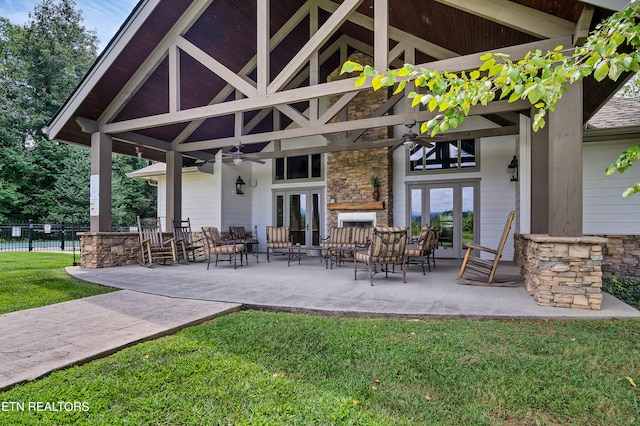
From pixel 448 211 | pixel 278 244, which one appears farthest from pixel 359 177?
pixel 278 244

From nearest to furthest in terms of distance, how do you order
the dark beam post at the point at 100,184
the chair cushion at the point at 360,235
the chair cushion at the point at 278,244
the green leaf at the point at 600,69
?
the green leaf at the point at 600,69 → the dark beam post at the point at 100,184 → the chair cushion at the point at 360,235 → the chair cushion at the point at 278,244

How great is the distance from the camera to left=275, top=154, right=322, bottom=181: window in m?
10.7

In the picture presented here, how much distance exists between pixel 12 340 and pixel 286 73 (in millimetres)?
4527

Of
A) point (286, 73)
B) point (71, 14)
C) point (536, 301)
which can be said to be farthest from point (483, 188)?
point (71, 14)

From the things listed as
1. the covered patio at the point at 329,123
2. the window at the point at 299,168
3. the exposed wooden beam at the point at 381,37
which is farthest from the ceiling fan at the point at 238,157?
the exposed wooden beam at the point at 381,37

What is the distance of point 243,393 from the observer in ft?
6.73

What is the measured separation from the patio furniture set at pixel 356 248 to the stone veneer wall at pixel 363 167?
5.14 feet

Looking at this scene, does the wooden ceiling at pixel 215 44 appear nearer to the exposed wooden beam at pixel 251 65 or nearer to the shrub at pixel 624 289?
the exposed wooden beam at pixel 251 65

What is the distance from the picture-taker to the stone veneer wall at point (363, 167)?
933cm

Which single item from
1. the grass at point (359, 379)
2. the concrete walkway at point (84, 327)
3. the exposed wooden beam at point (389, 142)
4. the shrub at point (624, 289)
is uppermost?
the exposed wooden beam at point (389, 142)

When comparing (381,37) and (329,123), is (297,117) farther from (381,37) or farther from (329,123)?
(381,37)

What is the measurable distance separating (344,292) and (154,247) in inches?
203

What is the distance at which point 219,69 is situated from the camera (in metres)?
6.10

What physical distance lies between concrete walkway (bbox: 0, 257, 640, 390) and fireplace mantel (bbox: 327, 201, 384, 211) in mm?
3535
